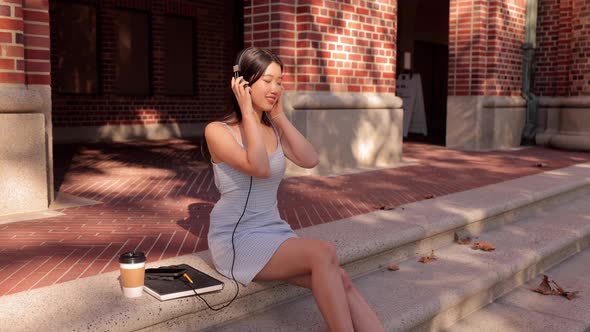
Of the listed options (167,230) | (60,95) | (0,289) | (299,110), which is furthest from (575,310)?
(60,95)

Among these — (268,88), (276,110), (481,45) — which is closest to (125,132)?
(481,45)

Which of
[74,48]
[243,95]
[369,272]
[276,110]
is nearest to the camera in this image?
[243,95]

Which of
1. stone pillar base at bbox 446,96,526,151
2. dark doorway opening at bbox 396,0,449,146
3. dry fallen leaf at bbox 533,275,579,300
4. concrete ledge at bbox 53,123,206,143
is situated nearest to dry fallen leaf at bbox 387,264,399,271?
dry fallen leaf at bbox 533,275,579,300

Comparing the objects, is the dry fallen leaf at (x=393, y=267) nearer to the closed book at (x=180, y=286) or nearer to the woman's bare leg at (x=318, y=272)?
the woman's bare leg at (x=318, y=272)

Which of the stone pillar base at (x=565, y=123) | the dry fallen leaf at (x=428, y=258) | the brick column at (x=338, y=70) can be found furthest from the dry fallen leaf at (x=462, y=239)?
the stone pillar base at (x=565, y=123)

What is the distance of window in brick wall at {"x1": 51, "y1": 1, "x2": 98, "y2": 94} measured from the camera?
39.8 ft

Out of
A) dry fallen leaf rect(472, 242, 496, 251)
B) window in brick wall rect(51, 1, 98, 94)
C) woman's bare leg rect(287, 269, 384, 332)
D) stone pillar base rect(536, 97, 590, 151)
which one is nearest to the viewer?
woman's bare leg rect(287, 269, 384, 332)

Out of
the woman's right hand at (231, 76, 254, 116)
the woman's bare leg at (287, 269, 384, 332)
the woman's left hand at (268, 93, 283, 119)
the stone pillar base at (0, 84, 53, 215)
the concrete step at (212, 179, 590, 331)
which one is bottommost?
the concrete step at (212, 179, 590, 331)

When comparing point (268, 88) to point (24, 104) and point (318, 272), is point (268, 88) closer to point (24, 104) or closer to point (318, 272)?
point (318, 272)

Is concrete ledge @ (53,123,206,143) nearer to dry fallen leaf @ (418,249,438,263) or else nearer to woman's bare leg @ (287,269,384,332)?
dry fallen leaf @ (418,249,438,263)

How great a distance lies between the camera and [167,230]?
14.4 ft

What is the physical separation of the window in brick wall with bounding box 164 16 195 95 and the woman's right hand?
11.7 meters

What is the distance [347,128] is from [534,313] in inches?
175

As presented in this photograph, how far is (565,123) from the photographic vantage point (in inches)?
461
